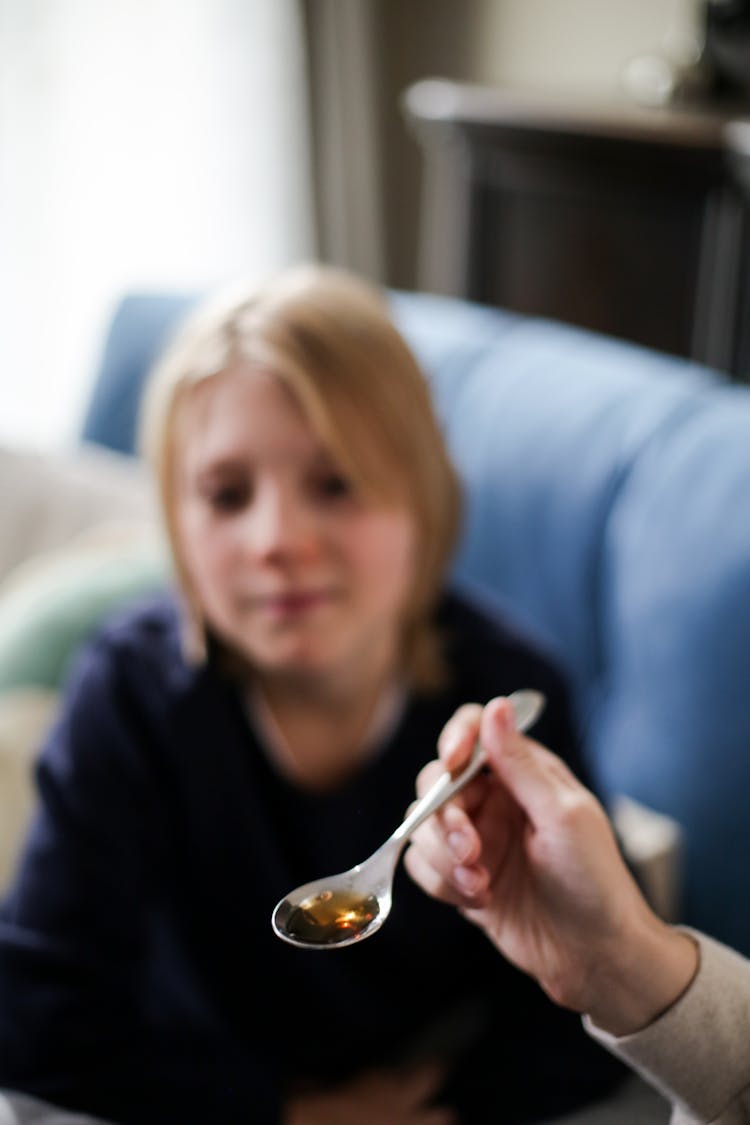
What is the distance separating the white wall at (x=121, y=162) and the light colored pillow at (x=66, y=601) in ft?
3.74

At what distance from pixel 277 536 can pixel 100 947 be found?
0.85 feet

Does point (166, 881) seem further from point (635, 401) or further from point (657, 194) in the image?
point (657, 194)

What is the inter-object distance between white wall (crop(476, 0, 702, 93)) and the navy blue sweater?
1.57 m

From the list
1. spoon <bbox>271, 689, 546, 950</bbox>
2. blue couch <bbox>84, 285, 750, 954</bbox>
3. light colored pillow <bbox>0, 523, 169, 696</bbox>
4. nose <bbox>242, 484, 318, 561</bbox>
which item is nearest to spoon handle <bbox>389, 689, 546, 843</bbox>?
spoon <bbox>271, 689, 546, 950</bbox>

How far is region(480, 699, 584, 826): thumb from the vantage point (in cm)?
38

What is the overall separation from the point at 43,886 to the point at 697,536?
51 cm

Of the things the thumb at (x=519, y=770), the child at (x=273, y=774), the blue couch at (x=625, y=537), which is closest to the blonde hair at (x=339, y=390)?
the child at (x=273, y=774)

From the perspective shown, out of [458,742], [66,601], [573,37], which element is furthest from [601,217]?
[458,742]

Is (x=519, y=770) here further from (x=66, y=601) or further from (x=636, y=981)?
(x=66, y=601)

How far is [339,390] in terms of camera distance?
2.33 feet

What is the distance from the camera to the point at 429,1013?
54 cm

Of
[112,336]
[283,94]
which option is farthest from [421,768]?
[283,94]

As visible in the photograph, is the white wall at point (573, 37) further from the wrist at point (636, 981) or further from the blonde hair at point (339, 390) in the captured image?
the wrist at point (636, 981)

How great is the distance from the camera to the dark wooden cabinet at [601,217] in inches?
64.2
